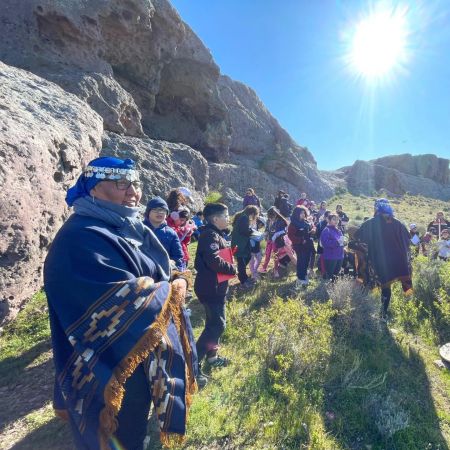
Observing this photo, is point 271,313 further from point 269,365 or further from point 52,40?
point 52,40

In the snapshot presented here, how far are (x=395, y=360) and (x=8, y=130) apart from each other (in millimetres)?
6316

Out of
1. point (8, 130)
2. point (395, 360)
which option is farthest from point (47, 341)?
point (395, 360)

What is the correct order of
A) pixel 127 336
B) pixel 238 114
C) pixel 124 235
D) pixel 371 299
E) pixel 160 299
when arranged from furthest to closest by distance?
1. pixel 238 114
2. pixel 371 299
3. pixel 124 235
4. pixel 160 299
5. pixel 127 336

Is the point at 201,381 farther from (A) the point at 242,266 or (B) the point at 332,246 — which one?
(B) the point at 332,246

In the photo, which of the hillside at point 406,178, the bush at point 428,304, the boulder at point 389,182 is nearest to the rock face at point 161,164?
the bush at point 428,304

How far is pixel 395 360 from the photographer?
439 centimetres

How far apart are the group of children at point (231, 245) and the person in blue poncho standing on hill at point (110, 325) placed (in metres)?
1.62

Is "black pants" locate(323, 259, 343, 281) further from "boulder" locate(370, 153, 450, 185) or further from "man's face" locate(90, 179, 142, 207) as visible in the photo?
"boulder" locate(370, 153, 450, 185)

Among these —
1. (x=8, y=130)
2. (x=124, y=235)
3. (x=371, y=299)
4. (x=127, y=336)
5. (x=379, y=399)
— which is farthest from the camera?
(x=371, y=299)

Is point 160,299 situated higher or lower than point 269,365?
higher

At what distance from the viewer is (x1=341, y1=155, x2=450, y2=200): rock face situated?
163 feet

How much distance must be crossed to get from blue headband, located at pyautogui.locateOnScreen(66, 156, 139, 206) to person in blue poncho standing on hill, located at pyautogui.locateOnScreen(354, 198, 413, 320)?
4786 mm

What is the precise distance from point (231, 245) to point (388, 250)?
3001 mm

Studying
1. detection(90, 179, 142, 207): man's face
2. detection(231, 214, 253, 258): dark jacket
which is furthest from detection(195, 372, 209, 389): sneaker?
detection(231, 214, 253, 258): dark jacket
